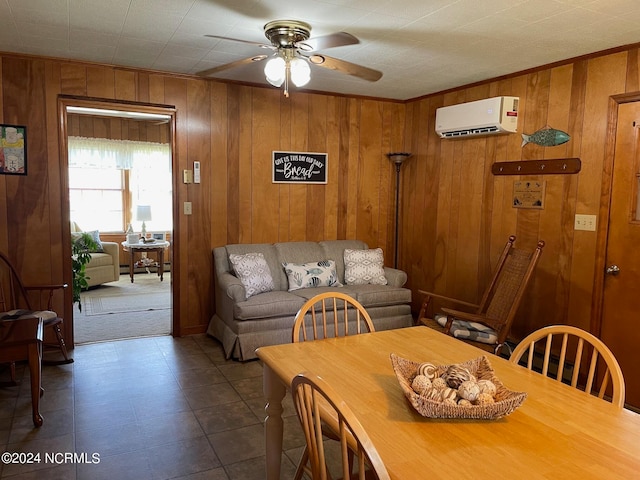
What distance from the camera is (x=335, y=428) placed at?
1.38m

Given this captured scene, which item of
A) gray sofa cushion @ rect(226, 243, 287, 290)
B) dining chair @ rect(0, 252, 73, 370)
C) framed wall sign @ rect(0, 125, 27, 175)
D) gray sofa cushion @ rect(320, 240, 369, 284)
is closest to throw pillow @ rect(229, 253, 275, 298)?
gray sofa cushion @ rect(226, 243, 287, 290)

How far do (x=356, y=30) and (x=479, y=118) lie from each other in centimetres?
160

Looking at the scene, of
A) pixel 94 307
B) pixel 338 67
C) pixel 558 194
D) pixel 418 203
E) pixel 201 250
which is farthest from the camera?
pixel 94 307

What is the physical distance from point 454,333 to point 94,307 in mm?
4119

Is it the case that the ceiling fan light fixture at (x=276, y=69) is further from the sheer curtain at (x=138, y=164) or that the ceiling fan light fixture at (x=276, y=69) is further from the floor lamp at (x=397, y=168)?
the sheer curtain at (x=138, y=164)

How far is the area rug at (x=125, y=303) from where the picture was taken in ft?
17.7

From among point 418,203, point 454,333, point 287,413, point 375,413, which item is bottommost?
point 287,413

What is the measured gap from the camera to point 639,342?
3178mm

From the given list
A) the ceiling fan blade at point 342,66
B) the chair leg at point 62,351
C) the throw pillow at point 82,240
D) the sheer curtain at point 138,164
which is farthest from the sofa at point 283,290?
the sheer curtain at point 138,164

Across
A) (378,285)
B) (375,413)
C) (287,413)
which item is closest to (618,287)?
(378,285)

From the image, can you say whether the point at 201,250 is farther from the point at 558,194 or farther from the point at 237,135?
the point at 558,194

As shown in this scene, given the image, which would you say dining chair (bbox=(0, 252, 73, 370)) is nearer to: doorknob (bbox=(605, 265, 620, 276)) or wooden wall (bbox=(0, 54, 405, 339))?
wooden wall (bbox=(0, 54, 405, 339))

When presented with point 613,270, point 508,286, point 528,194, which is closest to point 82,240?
point 508,286

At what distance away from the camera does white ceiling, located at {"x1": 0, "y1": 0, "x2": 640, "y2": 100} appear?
2.62 metres
